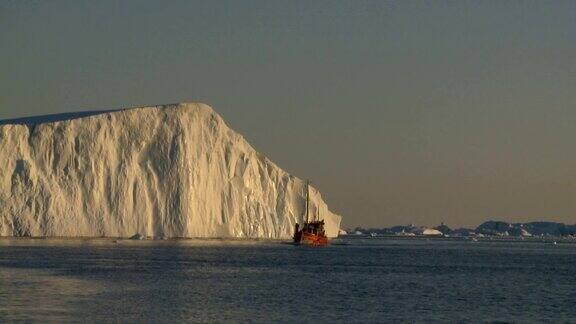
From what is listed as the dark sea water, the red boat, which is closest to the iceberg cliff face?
the red boat

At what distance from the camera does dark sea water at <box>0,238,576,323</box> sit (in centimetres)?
2809

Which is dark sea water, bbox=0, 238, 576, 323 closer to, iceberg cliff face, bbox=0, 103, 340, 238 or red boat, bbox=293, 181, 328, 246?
iceberg cliff face, bbox=0, 103, 340, 238

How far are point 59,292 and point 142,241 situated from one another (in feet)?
153

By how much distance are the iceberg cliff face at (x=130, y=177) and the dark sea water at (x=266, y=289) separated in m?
13.5

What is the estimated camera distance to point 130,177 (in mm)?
77000

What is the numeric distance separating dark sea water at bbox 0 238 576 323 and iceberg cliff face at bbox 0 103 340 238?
13.5 metres

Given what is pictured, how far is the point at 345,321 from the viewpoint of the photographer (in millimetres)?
27078

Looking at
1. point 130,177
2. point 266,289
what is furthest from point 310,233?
point 266,289

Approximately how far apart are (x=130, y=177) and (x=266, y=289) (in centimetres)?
4167

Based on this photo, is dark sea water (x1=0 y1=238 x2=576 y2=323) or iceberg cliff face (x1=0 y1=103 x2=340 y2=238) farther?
iceberg cliff face (x1=0 y1=103 x2=340 y2=238)

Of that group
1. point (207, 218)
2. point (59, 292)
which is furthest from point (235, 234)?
point (59, 292)

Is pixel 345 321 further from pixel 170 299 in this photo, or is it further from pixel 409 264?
pixel 409 264

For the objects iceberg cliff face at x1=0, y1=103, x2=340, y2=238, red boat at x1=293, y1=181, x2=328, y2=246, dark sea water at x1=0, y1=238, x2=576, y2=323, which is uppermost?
iceberg cliff face at x1=0, y1=103, x2=340, y2=238

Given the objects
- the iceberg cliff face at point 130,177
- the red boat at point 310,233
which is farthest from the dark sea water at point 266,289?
the red boat at point 310,233
